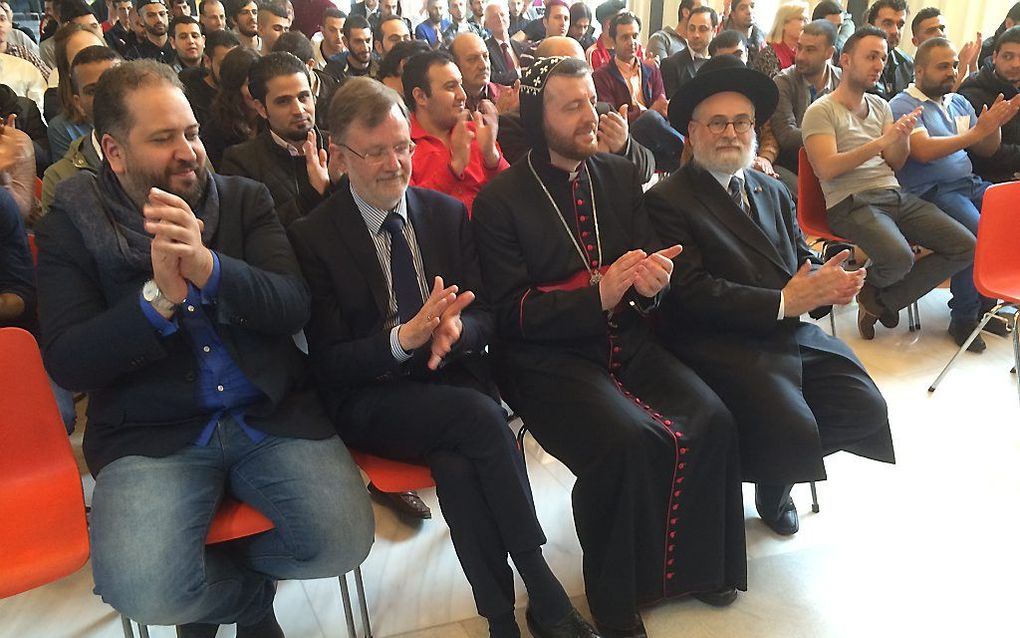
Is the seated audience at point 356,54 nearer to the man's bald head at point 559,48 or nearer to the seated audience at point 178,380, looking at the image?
the man's bald head at point 559,48

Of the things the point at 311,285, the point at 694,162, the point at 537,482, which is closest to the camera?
the point at 311,285

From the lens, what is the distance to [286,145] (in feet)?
9.35

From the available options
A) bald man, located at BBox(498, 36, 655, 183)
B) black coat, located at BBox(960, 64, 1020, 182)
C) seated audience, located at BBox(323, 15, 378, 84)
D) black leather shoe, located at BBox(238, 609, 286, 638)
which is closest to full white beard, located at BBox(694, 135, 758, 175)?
bald man, located at BBox(498, 36, 655, 183)

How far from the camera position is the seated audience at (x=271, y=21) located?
5270mm

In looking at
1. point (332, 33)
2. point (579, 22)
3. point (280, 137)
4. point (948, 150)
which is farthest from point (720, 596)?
point (579, 22)

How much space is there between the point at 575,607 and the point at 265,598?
85cm

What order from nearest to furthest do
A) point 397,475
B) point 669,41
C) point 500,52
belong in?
1. point 397,475
2. point 500,52
3. point 669,41

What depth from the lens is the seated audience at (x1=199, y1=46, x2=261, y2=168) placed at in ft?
10.9

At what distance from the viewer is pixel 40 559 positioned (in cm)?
165

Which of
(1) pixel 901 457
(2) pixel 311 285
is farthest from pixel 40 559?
(1) pixel 901 457

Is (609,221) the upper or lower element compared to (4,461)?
upper

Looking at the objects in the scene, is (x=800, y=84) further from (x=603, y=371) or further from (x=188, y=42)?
(x=188, y=42)

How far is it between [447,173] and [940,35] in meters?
4.26

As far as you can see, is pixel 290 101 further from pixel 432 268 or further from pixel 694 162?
pixel 694 162
